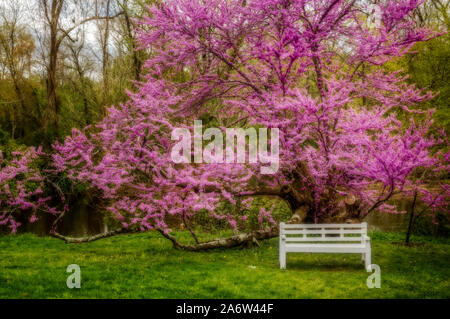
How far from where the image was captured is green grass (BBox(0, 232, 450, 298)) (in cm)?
554

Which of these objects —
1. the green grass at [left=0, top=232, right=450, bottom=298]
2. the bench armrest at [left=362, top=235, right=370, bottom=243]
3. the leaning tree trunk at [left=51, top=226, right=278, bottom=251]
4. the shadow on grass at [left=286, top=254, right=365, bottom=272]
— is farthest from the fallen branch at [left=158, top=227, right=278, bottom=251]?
the bench armrest at [left=362, top=235, right=370, bottom=243]

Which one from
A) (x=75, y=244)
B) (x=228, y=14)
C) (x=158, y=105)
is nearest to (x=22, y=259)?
(x=75, y=244)

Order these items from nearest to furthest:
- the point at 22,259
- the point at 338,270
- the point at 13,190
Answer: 1. the point at 338,270
2. the point at 22,259
3. the point at 13,190

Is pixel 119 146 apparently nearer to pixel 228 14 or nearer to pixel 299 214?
pixel 228 14

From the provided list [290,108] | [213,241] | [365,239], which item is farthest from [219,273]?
[290,108]

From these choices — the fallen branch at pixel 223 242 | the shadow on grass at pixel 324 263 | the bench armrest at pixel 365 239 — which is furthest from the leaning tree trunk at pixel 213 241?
the bench armrest at pixel 365 239

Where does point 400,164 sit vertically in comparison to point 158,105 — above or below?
below

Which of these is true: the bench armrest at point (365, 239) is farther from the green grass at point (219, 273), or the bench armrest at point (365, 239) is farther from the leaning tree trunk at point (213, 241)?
the leaning tree trunk at point (213, 241)

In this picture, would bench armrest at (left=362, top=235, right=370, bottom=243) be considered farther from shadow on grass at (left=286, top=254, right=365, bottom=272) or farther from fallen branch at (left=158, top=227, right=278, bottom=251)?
fallen branch at (left=158, top=227, right=278, bottom=251)

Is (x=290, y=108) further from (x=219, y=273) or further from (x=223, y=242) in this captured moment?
(x=223, y=242)

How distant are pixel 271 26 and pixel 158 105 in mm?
2627

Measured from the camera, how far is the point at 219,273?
21.6 ft

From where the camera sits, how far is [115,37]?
57.0 ft

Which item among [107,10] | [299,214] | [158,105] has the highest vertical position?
[107,10]
